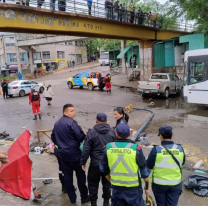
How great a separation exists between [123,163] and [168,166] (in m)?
0.65

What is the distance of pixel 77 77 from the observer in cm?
2433

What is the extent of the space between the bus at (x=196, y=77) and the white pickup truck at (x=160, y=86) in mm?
3253

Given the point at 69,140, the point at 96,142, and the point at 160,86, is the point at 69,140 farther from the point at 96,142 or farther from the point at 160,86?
the point at 160,86

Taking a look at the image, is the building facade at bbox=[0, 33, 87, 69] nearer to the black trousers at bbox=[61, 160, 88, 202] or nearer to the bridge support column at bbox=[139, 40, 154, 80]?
the bridge support column at bbox=[139, 40, 154, 80]

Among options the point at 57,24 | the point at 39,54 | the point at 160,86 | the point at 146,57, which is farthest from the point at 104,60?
the point at 57,24

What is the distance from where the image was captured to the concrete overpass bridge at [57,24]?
42.2 feet

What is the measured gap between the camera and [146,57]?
24.7 metres

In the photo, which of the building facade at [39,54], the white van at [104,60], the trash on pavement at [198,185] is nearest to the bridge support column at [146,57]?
the trash on pavement at [198,185]

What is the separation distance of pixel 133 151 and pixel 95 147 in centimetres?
100

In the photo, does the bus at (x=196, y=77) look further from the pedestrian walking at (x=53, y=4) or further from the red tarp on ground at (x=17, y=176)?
the red tarp on ground at (x=17, y=176)

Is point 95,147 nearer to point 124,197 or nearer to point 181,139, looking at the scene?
point 124,197

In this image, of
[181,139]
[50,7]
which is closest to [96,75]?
[50,7]

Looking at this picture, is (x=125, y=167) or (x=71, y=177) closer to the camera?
(x=125, y=167)

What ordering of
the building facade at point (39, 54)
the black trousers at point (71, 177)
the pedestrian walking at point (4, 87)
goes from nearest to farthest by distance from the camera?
the black trousers at point (71, 177) → the pedestrian walking at point (4, 87) → the building facade at point (39, 54)
